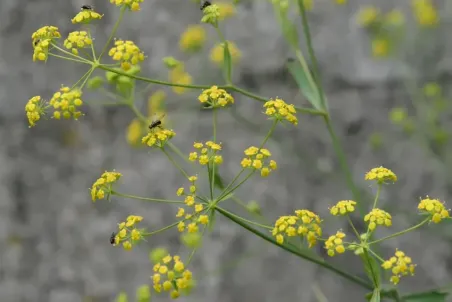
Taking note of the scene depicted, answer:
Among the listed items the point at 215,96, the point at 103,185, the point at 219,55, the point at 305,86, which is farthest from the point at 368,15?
the point at 103,185

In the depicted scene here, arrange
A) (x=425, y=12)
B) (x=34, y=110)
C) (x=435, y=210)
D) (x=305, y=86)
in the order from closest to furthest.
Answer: (x=435, y=210) → (x=34, y=110) → (x=305, y=86) → (x=425, y=12)

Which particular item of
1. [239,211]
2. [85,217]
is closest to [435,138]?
[239,211]

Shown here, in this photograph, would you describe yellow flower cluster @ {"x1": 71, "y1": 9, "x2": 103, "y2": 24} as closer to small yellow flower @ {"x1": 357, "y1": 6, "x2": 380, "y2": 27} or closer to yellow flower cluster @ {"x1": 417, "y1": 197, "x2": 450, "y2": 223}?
yellow flower cluster @ {"x1": 417, "y1": 197, "x2": 450, "y2": 223}

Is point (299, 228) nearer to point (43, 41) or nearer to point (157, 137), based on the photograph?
point (157, 137)

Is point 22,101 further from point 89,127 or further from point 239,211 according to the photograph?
point 239,211

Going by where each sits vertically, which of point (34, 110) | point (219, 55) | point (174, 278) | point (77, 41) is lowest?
point (174, 278)

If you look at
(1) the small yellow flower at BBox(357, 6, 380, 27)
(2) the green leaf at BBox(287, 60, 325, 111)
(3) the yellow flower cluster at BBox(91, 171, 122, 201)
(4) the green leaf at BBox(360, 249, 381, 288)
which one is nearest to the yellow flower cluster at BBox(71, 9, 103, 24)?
(3) the yellow flower cluster at BBox(91, 171, 122, 201)

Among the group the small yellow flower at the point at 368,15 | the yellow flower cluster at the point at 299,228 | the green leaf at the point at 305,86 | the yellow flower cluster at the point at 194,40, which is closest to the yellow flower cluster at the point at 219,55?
the yellow flower cluster at the point at 194,40
